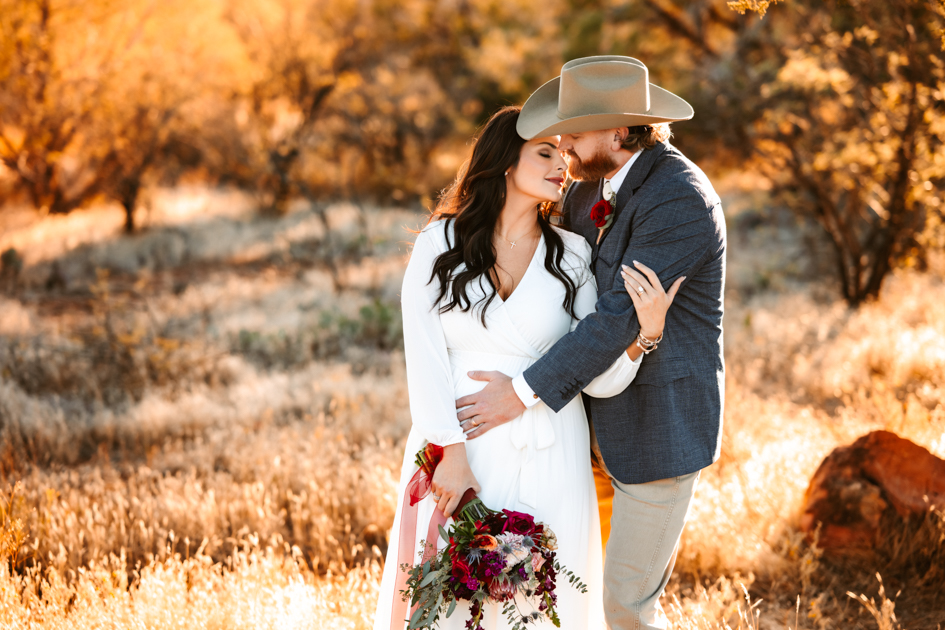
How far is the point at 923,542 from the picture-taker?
339cm

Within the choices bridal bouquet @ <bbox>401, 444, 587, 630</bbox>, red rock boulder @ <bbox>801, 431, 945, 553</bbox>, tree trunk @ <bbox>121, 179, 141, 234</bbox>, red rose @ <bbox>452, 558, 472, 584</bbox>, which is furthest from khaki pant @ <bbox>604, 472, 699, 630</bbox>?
tree trunk @ <bbox>121, 179, 141, 234</bbox>

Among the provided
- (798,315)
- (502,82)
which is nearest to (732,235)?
(798,315)

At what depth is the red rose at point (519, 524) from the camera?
220 cm

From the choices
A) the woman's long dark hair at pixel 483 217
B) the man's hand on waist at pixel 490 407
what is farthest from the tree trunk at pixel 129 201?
the man's hand on waist at pixel 490 407

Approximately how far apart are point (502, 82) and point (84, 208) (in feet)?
32.9

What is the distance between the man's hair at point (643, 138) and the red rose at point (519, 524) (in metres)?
1.41

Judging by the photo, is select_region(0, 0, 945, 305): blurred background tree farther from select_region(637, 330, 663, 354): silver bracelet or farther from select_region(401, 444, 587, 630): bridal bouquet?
select_region(401, 444, 587, 630): bridal bouquet

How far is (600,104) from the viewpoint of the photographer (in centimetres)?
247

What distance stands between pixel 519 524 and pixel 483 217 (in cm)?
116

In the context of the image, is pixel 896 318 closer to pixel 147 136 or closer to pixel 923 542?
pixel 923 542

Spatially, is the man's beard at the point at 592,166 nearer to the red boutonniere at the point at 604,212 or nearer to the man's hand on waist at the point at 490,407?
the red boutonniere at the point at 604,212

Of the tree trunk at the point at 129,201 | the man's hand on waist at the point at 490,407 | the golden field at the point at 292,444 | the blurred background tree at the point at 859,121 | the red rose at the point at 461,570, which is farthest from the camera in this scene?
the tree trunk at the point at 129,201

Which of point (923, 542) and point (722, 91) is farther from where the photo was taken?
point (722, 91)

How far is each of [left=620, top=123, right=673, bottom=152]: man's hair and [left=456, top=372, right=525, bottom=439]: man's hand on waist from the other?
1.00m
